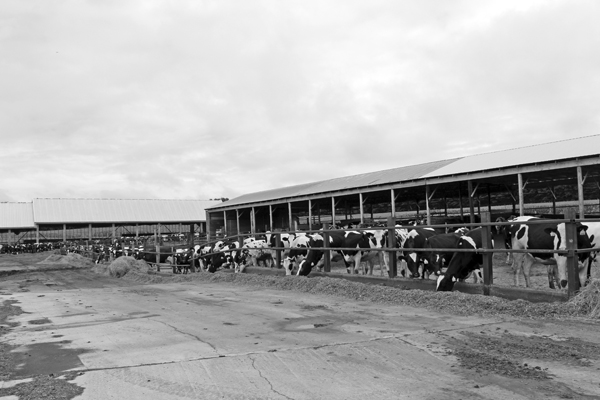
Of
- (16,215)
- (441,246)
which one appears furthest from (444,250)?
(16,215)

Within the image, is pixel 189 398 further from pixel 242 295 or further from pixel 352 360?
pixel 242 295

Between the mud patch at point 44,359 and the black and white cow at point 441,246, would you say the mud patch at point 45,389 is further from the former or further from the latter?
the black and white cow at point 441,246

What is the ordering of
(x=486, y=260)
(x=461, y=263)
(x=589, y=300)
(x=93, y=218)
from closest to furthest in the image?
(x=589, y=300) < (x=486, y=260) < (x=461, y=263) < (x=93, y=218)

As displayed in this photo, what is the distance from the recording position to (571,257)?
336 inches

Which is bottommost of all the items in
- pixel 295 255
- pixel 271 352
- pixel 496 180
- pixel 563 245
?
pixel 271 352

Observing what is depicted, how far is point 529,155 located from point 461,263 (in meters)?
16.0

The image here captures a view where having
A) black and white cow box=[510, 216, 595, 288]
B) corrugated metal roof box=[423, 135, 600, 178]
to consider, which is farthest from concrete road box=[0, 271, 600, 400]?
corrugated metal roof box=[423, 135, 600, 178]

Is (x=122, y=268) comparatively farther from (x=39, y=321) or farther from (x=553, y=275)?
(x=553, y=275)

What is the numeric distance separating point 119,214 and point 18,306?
58111 mm

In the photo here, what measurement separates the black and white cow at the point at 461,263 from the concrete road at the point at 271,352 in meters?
1.74

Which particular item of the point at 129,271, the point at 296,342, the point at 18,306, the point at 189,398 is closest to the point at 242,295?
the point at 18,306

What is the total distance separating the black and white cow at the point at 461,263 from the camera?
1038cm

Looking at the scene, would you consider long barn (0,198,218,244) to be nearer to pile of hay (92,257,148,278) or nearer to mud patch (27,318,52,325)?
pile of hay (92,257,148,278)

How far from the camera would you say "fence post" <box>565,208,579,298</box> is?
8.32m
